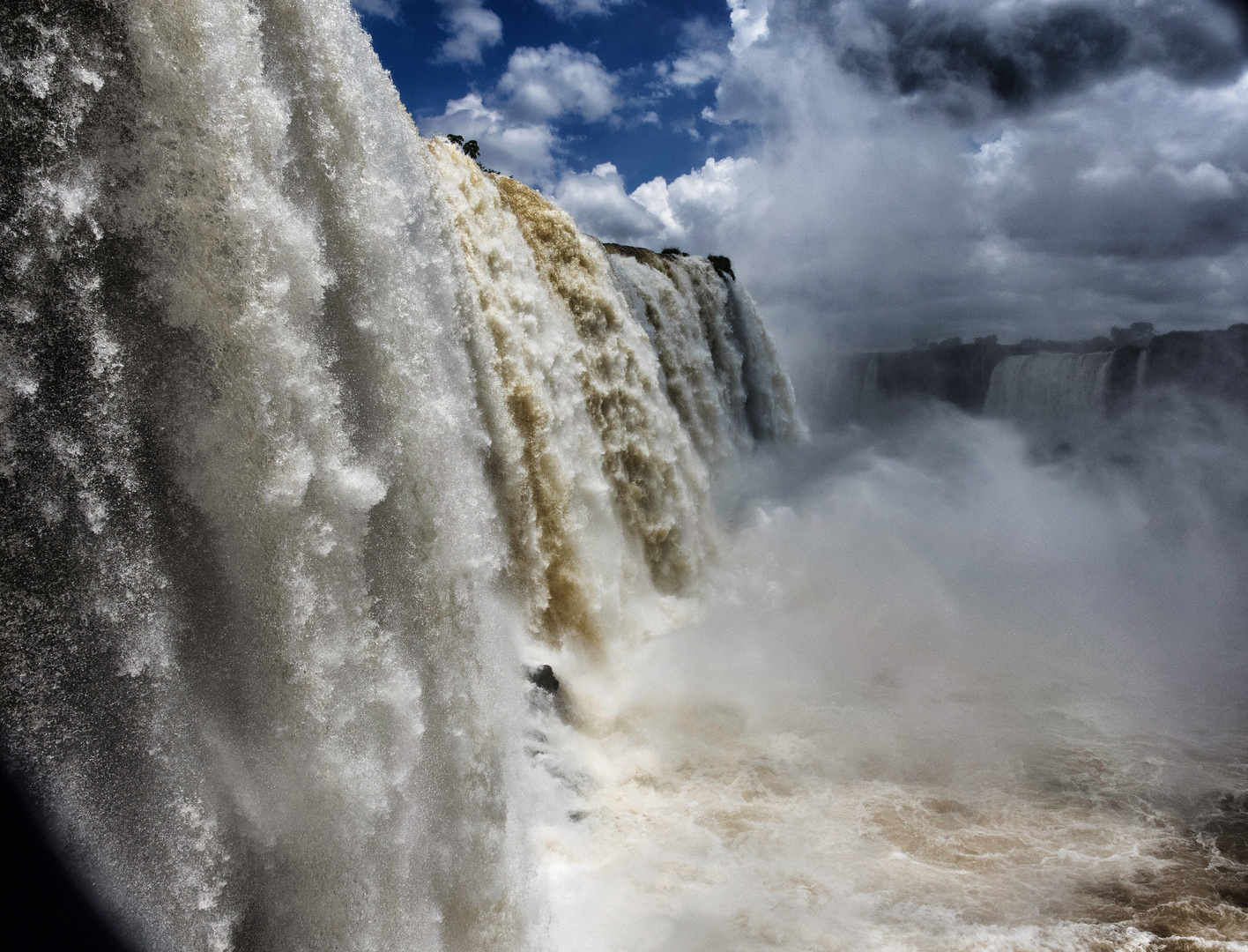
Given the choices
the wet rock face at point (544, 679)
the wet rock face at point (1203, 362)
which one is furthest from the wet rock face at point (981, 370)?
the wet rock face at point (544, 679)

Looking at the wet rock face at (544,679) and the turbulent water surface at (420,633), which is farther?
the wet rock face at (544,679)

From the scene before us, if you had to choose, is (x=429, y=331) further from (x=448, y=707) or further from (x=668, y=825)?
(x=668, y=825)

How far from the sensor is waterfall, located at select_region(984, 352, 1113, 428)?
18.0 meters

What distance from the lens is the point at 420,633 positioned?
3443mm

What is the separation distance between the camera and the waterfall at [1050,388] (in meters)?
18.0

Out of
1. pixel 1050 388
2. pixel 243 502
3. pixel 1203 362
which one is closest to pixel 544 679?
pixel 243 502

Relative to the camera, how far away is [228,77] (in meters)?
2.65

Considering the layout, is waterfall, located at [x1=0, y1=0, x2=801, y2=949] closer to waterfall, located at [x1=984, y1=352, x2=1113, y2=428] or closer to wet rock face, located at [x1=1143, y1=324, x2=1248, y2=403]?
wet rock face, located at [x1=1143, y1=324, x2=1248, y2=403]

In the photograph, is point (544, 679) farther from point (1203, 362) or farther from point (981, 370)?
point (981, 370)

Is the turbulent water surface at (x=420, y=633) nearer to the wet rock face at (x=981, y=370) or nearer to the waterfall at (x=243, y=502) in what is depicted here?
the waterfall at (x=243, y=502)

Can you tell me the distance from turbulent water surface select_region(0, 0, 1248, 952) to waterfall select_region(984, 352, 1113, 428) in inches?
462

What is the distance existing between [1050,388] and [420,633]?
20268 mm

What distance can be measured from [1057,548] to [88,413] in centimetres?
1213

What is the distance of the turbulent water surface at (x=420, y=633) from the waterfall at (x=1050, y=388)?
11.7 m
